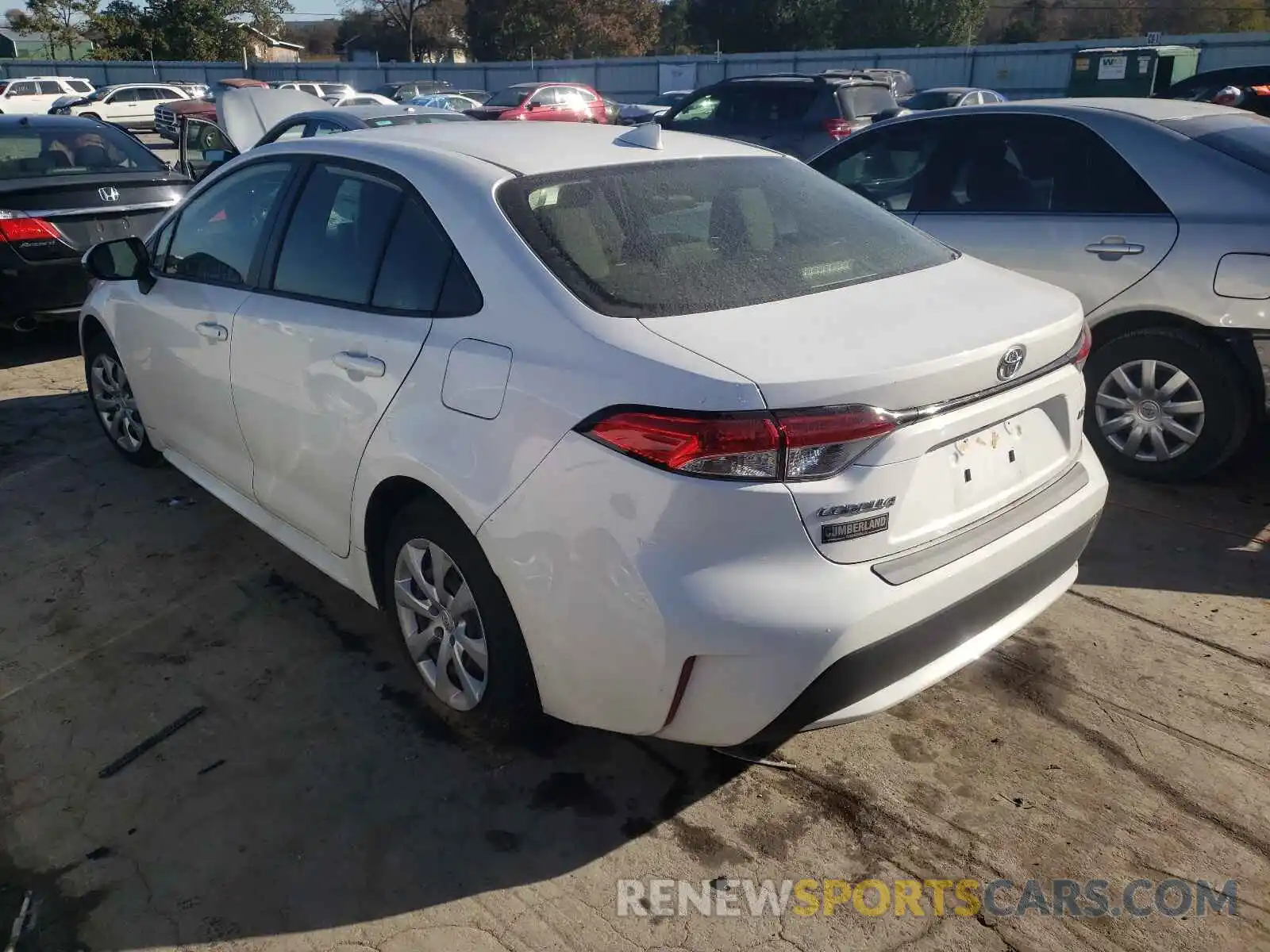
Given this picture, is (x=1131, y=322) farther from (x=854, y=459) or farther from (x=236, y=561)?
(x=236, y=561)

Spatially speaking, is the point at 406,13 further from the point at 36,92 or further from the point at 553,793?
the point at 553,793

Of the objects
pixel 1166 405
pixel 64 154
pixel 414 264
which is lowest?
pixel 1166 405

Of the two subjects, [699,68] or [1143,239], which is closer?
[1143,239]

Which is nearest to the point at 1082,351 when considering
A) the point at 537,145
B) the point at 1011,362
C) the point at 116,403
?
the point at 1011,362

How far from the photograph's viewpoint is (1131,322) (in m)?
4.67

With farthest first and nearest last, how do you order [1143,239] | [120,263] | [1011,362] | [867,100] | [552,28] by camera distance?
[552,28] → [867,100] → [1143,239] → [120,263] → [1011,362]

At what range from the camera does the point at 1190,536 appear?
429cm

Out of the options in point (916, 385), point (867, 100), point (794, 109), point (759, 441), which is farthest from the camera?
point (867, 100)

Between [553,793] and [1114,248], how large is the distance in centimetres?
353

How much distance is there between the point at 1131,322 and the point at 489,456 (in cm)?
343

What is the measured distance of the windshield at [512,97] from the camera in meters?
24.9

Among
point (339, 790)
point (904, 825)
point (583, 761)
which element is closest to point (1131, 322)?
point (904, 825)

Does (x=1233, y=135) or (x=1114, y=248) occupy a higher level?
(x=1233, y=135)

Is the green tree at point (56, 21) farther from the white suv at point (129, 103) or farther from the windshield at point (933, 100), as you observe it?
the windshield at point (933, 100)
